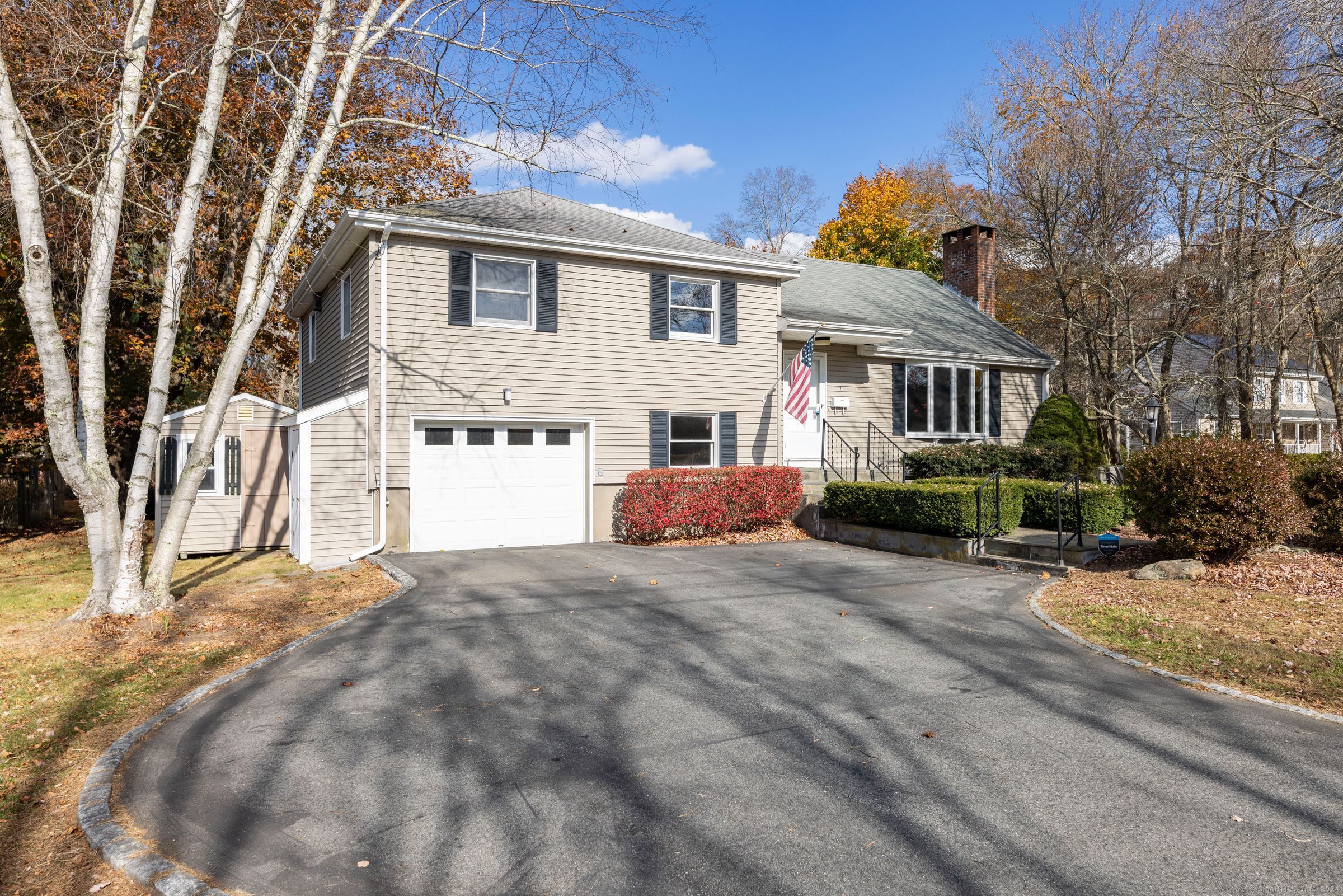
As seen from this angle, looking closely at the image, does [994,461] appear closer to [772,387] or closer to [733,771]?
[772,387]

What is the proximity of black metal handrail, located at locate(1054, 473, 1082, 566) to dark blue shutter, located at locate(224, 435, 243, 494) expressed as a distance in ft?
43.4

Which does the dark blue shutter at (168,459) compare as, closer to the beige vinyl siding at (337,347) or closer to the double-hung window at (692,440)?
the beige vinyl siding at (337,347)

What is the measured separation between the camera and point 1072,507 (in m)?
11.5

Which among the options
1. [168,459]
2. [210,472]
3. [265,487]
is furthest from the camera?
[265,487]

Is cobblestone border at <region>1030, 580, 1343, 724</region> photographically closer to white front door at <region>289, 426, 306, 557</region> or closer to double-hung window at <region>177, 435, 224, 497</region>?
white front door at <region>289, 426, 306, 557</region>

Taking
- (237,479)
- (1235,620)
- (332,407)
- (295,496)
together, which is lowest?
(1235,620)

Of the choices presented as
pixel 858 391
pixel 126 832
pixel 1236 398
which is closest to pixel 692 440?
pixel 858 391

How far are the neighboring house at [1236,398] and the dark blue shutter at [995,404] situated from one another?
3.77 metres

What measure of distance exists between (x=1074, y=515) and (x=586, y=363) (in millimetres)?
8366

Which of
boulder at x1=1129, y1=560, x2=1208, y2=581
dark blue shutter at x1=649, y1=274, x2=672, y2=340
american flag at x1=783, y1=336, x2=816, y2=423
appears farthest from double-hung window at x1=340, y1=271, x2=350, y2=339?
boulder at x1=1129, y1=560, x2=1208, y2=581

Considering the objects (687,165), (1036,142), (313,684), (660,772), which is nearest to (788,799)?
(660,772)

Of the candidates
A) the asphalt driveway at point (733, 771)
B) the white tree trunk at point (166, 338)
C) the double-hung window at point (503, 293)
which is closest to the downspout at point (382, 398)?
the double-hung window at point (503, 293)

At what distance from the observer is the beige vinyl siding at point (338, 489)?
1152 cm

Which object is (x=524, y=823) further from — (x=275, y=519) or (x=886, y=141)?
(x=886, y=141)
